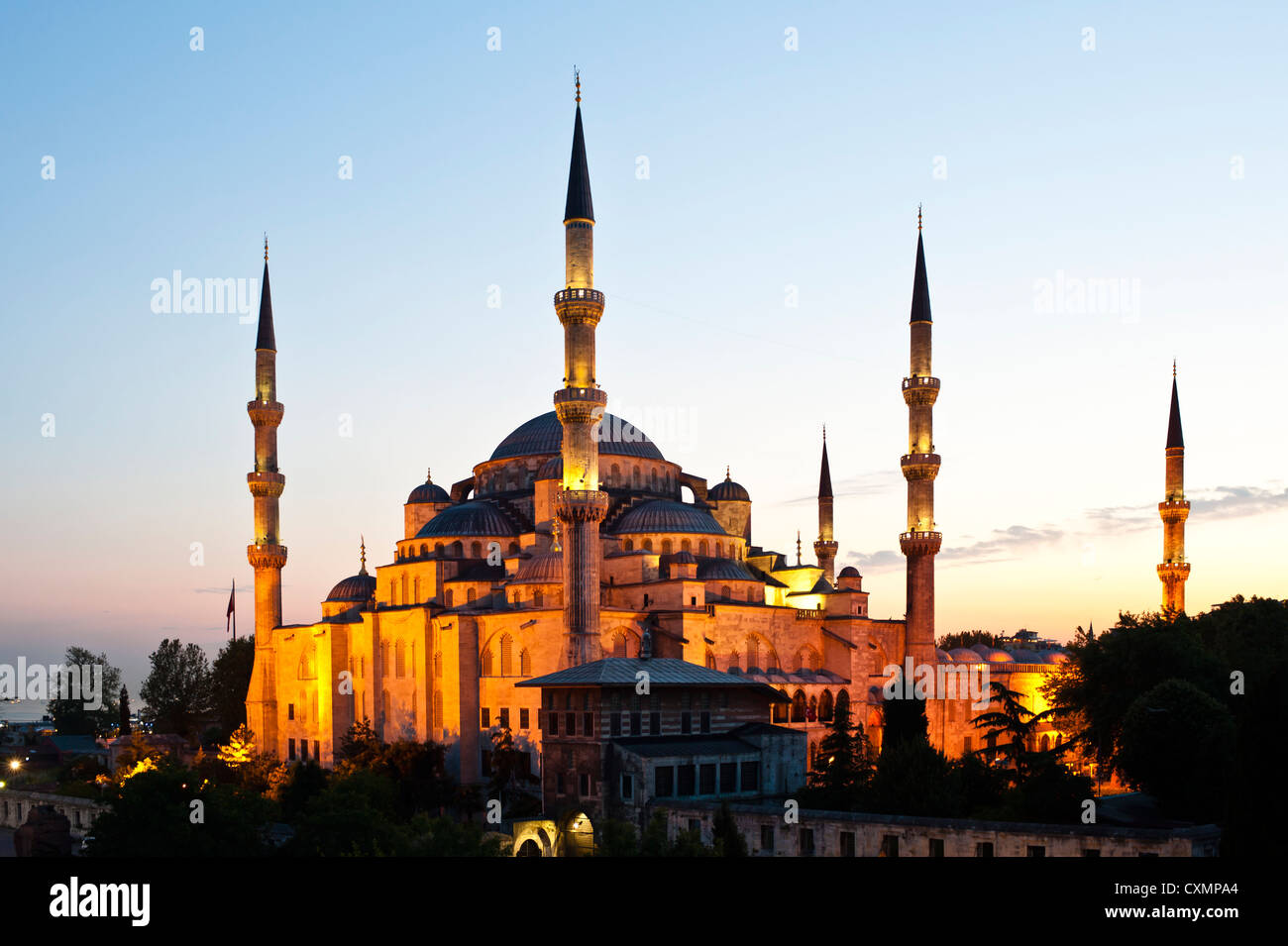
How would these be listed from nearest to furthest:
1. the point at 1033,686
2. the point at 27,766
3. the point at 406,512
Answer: the point at 406,512 → the point at 1033,686 → the point at 27,766

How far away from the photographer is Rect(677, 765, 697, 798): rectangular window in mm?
30453

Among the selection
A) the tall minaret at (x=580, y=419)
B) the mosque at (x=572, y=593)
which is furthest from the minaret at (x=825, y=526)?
the tall minaret at (x=580, y=419)

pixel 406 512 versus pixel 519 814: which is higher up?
pixel 406 512

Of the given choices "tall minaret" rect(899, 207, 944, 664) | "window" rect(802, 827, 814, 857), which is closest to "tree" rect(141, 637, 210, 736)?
"tall minaret" rect(899, 207, 944, 664)

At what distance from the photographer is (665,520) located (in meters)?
47.3

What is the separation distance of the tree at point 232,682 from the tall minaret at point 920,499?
36.0 meters

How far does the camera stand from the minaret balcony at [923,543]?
44875 mm

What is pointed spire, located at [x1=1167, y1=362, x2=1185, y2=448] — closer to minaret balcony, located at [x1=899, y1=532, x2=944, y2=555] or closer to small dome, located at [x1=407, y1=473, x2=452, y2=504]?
minaret balcony, located at [x1=899, y1=532, x2=944, y2=555]

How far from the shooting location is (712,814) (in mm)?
27562

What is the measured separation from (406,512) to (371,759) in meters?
16.0

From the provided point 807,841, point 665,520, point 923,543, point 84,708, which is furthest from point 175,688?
point 807,841

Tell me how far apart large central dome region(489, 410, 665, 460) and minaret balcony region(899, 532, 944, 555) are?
12.9 meters
